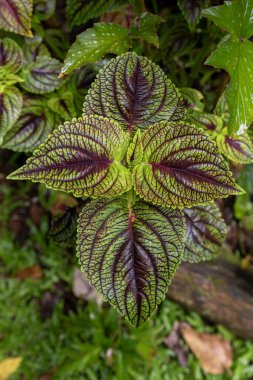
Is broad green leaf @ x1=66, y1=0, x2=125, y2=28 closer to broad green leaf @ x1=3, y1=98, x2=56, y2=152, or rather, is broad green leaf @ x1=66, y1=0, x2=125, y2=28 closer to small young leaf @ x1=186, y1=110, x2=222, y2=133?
broad green leaf @ x1=3, y1=98, x2=56, y2=152

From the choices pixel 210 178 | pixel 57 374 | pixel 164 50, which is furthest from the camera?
pixel 57 374

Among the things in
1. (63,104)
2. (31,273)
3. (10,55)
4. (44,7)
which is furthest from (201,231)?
(31,273)

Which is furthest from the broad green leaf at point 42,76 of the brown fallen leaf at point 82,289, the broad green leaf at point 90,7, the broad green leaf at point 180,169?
the brown fallen leaf at point 82,289

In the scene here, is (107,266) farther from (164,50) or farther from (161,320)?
(161,320)

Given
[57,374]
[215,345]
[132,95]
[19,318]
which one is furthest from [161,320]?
[132,95]

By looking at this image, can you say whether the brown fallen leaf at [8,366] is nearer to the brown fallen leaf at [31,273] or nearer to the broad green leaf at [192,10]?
the brown fallen leaf at [31,273]
